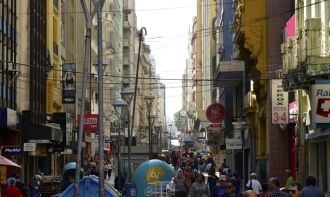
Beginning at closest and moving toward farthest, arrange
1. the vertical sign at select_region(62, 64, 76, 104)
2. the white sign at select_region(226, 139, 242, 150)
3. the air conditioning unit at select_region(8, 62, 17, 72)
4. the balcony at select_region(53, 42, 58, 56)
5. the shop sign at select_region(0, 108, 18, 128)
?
the white sign at select_region(226, 139, 242, 150)
the shop sign at select_region(0, 108, 18, 128)
the air conditioning unit at select_region(8, 62, 17, 72)
the vertical sign at select_region(62, 64, 76, 104)
the balcony at select_region(53, 42, 58, 56)

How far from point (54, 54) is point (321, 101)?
3705 centimetres

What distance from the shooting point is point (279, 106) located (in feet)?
116

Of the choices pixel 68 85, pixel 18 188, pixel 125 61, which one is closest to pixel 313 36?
pixel 18 188

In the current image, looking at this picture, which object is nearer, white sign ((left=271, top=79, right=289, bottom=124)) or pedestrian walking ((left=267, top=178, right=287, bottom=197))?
pedestrian walking ((left=267, top=178, right=287, bottom=197))

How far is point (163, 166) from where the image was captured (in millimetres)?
30125

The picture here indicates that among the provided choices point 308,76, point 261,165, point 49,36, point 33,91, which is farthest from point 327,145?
point 49,36

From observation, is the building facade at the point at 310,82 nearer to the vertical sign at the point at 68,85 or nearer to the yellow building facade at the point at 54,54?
the vertical sign at the point at 68,85

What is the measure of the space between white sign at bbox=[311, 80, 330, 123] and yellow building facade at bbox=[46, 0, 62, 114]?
32.2m

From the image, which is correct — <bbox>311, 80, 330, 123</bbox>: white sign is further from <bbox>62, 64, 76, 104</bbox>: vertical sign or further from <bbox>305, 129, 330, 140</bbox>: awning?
<bbox>62, 64, 76, 104</bbox>: vertical sign

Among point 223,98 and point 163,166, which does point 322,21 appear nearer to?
point 163,166

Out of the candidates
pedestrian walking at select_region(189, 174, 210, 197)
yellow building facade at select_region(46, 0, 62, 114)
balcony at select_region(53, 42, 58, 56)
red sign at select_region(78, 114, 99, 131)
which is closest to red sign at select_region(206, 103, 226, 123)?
red sign at select_region(78, 114, 99, 131)

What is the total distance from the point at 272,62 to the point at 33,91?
1568cm

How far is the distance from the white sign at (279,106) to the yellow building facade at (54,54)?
22683 mm

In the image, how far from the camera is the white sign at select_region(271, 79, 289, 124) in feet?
116
